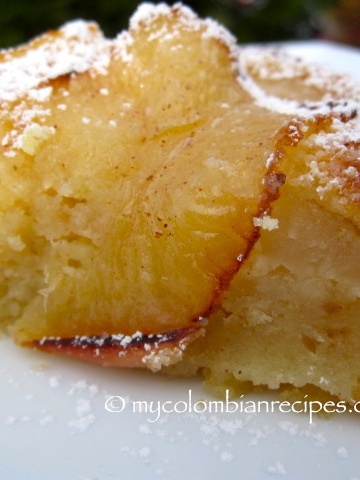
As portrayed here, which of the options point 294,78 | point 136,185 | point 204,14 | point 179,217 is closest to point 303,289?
point 179,217

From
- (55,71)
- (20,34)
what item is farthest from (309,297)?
(20,34)

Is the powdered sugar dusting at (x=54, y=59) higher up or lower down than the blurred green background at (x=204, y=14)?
lower down

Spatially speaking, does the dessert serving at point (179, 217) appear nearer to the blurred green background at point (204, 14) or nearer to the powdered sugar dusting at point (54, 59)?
the powdered sugar dusting at point (54, 59)

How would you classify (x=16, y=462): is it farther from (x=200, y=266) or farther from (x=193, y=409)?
(x=200, y=266)

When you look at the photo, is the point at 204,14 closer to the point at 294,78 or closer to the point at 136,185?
the point at 294,78

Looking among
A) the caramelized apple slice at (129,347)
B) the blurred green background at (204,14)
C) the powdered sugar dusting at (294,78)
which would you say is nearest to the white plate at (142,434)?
the caramelized apple slice at (129,347)

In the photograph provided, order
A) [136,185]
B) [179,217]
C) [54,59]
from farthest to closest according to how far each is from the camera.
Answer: [54,59] → [136,185] → [179,217]
